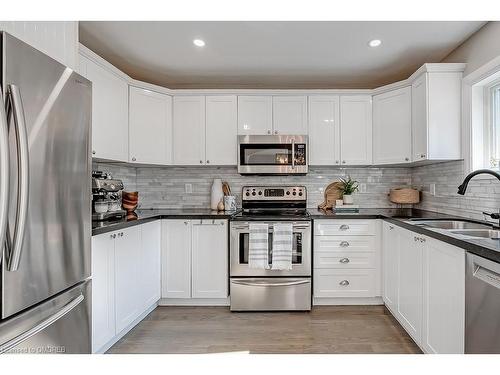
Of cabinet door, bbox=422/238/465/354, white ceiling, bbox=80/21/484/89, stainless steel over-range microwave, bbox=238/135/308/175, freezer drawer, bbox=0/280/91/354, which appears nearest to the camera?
freezer drawer, bbox=0/280/91/354

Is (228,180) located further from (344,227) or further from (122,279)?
(122,279)

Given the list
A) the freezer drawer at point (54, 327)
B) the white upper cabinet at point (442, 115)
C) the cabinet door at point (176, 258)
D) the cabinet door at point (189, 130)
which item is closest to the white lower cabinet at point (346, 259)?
the white upper cabinet at point (442, 115)

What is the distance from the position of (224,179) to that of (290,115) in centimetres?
106

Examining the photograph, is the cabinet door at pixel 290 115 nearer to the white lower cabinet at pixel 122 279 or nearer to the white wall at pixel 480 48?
the white wall at pixel 480 48

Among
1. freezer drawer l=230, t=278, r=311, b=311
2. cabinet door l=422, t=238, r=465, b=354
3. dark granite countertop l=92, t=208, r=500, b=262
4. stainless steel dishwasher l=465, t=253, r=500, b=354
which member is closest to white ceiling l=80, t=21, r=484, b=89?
dark granite countertop l=92, t=208, r=500, b=262

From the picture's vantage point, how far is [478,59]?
232cm

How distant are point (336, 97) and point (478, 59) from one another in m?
1.23

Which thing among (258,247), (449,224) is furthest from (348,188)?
(258,247)

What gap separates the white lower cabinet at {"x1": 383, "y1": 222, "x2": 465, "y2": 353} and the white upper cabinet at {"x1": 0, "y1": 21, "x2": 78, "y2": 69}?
2.29 metres

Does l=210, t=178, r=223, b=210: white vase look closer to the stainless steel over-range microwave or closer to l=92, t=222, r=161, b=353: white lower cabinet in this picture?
the stainless steel over-range microwave

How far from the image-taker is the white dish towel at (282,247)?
Result: 2.72m

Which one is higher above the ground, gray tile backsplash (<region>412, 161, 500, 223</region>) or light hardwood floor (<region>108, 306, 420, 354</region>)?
gray tile backsplash (<region>412, 161, 500, 223</region>)

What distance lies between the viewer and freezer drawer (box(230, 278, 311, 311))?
2760mm
